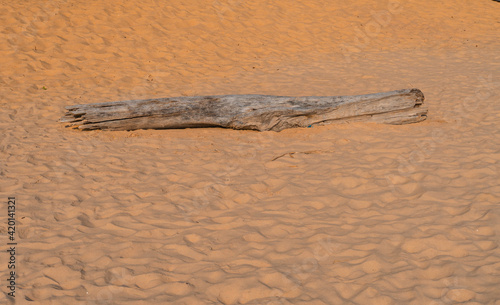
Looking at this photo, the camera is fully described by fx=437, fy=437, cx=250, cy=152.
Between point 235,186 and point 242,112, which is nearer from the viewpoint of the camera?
point 235,186

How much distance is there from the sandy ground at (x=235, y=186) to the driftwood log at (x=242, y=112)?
0.17 meters

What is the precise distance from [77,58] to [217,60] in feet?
9.56

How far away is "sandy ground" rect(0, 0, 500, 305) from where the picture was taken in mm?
3049

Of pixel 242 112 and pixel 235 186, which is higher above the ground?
pixel 242 112

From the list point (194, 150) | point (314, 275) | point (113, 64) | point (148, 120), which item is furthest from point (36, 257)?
point (113, 64)

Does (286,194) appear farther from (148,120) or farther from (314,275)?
(148,120)

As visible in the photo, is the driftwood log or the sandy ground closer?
the sandy ground

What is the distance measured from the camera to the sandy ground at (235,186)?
3.05 meters

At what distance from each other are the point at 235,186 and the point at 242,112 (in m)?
1.72

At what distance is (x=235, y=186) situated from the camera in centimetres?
451

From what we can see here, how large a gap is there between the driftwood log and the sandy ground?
171 millimetres

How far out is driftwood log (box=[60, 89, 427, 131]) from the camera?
235 inches

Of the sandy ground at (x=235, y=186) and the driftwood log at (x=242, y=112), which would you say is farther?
the driftwood log at (x=242, y=112)

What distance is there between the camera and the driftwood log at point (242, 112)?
5969mm
